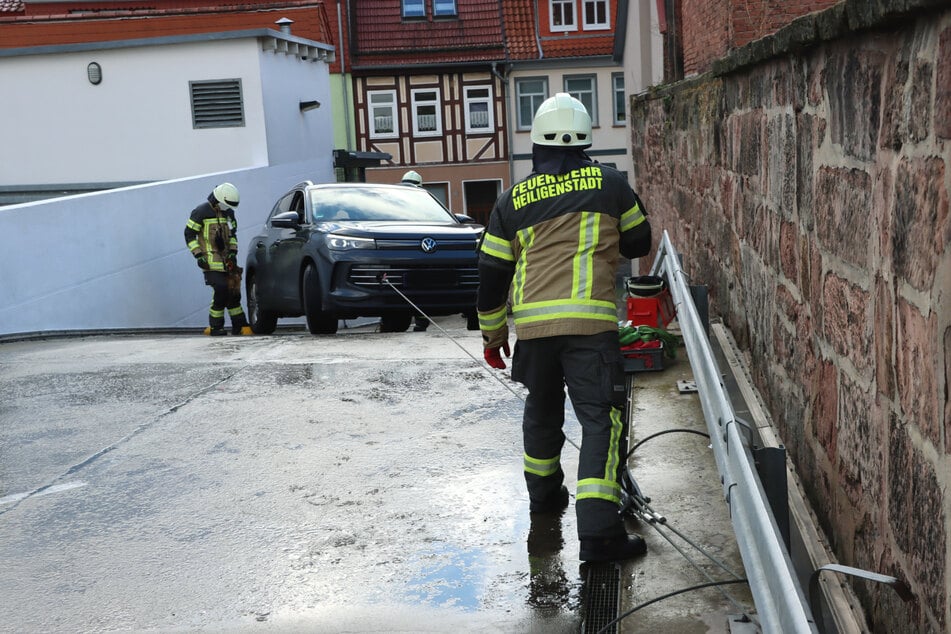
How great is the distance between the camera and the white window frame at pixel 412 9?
43.3 metres

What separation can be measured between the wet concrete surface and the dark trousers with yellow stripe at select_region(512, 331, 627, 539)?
244 mm

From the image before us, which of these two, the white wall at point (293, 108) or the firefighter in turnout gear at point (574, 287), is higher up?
the white wall at point (293, 108)

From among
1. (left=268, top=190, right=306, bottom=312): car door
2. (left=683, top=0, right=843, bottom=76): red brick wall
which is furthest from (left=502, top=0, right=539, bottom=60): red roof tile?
(left=683, top=0, right=843, bottom=76): red brick wall

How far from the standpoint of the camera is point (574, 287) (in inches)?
202

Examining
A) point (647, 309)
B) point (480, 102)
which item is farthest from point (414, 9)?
point (647, 309)

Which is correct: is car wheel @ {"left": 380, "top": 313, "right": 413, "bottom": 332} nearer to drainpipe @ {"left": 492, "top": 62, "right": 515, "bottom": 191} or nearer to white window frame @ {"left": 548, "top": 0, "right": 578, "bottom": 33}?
drainpipe @ {"left": 492, "top": 62, "right": 515, "bottom": 191}

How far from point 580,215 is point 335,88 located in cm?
3845

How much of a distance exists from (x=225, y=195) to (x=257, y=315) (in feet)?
5.78

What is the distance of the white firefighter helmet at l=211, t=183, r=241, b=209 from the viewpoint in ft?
53.5

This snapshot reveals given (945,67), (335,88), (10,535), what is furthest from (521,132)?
(945,67)

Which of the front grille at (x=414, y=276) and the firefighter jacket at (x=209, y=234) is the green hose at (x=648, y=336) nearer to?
the front grille at (x=414, y=276)

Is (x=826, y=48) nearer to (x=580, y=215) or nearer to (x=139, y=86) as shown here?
(x=580, y=215)

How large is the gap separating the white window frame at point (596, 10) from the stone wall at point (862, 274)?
1497 inches

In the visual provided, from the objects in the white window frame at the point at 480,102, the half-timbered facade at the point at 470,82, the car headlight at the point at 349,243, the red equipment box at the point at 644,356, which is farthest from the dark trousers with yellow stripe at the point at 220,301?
the white window frame at the point at 480,102
